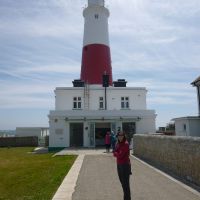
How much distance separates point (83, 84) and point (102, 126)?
199 inches

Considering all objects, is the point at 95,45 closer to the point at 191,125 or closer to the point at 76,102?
the point at 76,102

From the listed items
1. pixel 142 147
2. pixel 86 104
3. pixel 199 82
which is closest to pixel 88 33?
pixel 86 104

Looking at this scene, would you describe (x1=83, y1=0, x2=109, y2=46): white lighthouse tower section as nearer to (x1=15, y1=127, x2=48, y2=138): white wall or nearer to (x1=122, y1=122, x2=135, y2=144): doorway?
(x1=122, y1=122, x2=135, y2=144): doorway

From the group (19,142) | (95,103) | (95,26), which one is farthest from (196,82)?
(19,142)

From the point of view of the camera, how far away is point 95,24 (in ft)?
104

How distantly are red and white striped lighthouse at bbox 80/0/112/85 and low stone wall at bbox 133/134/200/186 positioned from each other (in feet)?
54.6

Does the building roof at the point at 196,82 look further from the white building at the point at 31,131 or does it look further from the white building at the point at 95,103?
the white building at the point at 31,131

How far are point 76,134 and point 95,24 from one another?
37.7ft

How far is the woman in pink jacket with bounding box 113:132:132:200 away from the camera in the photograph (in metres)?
6.52

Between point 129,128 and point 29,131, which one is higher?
point 29,131

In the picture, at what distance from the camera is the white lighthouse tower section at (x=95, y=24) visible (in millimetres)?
31547

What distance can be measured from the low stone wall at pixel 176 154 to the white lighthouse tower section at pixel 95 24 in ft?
58.9

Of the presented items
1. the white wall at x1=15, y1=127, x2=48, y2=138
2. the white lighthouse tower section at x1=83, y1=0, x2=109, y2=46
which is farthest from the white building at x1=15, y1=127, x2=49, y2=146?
the white lighthouse tower section at x1=83, y1=0, x2=109, y2=46

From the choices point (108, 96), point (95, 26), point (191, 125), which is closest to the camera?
point (191, 125)
